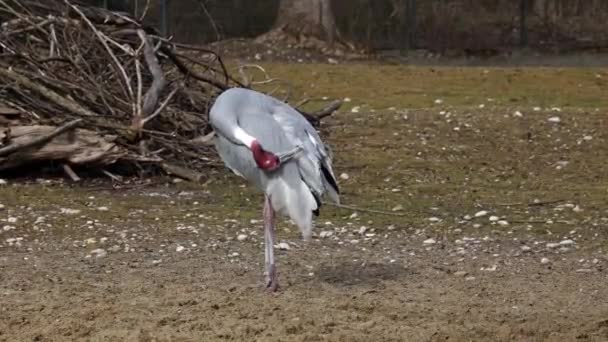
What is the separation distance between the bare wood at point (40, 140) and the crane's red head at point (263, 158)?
3.18 m

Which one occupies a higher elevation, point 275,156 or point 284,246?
point 275,156

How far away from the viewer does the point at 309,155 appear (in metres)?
5.26

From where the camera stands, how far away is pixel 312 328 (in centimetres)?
481

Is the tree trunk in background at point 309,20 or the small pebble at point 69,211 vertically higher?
the small pebble at point 69,211

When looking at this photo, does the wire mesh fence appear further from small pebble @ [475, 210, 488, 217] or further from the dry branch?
small pebble @ [475, 210, 488, 217]

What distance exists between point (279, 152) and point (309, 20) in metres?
14.7

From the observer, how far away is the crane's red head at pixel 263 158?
16.9ft

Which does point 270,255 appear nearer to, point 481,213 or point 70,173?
point 481,213

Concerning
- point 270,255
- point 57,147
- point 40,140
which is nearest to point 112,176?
point 57,147

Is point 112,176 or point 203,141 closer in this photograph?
point 112,176

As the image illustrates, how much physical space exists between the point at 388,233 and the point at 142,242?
137 centimetres

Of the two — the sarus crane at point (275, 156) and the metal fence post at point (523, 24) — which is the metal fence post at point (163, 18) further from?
the sarus crane at point (275, 156)

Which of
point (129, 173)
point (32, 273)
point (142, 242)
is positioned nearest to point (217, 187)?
point (129, 173)

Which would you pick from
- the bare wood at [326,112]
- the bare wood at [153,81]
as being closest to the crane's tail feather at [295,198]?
the bare wood at [153,81]
